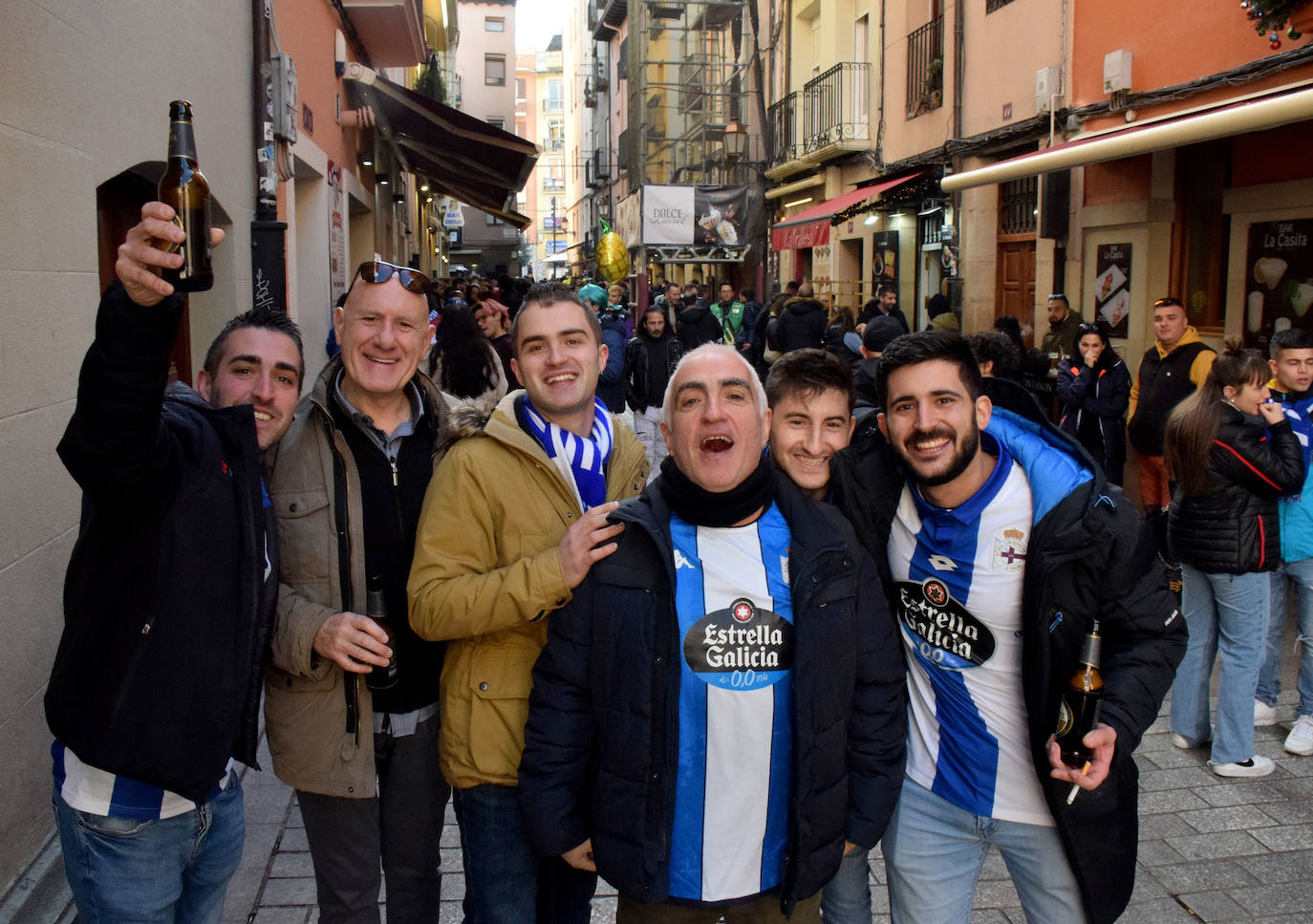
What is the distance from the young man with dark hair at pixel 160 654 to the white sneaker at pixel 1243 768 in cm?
418

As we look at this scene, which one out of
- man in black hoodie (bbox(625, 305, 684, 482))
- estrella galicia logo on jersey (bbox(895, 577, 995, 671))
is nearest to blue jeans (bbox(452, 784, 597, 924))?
estrella galicia logo on jersey (bbox(895, 577, 995, 671))

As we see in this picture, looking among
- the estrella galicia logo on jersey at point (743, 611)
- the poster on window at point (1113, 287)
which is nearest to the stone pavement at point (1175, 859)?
the estrella galicia logo on jersey at point (743, 611)

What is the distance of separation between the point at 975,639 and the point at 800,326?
10.5 metres

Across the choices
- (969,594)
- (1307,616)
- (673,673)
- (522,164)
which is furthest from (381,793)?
(522,164)

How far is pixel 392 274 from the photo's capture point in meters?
2.90

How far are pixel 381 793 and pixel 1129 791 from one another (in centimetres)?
196

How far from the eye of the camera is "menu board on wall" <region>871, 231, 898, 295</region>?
18188 mm

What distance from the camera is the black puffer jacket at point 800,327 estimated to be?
1287 cm

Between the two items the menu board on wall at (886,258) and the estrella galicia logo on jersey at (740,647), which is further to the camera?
the menu board on wall at (886,258)

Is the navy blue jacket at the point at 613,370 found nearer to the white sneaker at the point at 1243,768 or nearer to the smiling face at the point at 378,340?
the white sneaker at the point at 1243,768

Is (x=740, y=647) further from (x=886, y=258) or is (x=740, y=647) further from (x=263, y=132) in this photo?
(x=886, y=258)

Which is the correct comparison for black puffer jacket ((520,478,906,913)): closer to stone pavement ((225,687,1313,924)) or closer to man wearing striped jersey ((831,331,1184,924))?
man wearing striped jersey ((831,331,1184,924))

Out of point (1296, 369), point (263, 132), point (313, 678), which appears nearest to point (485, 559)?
point (313, 678)

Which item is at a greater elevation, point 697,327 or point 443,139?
point 443,139
